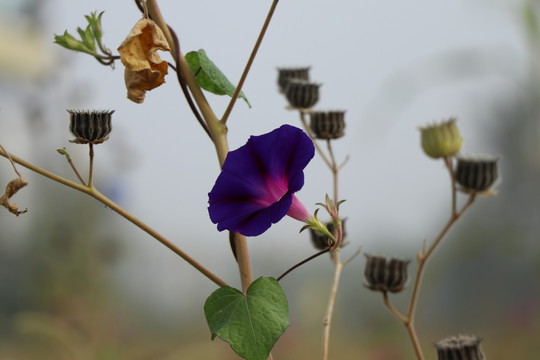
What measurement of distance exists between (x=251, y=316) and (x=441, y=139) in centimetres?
23

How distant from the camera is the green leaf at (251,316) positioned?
0.39 m

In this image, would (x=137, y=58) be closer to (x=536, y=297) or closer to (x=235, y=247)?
(x=235, y=247)

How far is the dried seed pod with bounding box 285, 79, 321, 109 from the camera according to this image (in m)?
0.65

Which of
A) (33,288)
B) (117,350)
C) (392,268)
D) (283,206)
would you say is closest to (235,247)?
(283,206)

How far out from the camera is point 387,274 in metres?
0.56

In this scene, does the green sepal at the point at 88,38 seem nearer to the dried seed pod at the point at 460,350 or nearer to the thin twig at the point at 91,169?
the thin twig at the point at 91,169

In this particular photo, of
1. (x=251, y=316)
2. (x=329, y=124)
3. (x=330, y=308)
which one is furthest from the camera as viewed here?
(x=329, y=124)

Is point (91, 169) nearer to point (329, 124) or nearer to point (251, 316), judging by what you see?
point (251, 316)

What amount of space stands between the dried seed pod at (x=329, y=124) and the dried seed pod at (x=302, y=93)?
0.06 ft

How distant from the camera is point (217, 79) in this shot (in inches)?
18.5

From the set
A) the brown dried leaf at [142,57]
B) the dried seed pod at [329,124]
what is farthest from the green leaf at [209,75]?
the dried seed pod at [329,124]

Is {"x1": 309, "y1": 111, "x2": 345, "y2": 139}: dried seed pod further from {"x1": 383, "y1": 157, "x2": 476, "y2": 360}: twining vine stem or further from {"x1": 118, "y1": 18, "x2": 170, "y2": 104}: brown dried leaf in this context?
{"x1": 118, "y1": 18, "x2": 170, "y2": 104}: brown dried leaf

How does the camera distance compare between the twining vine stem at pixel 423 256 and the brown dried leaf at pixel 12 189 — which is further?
the twining vine stem at pixel 423 256

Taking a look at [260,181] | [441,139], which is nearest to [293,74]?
[441,139]
